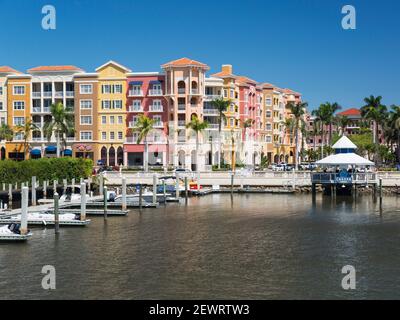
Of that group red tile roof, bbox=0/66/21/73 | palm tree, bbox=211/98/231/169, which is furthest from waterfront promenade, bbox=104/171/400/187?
red tile roof, bbox=0/66/21/73

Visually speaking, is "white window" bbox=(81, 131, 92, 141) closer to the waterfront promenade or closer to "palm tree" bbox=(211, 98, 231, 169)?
"palm tree" bbox=(211, 98, 231, 169)

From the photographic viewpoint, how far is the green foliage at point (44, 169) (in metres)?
73.2

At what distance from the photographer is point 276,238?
4669 centimetres

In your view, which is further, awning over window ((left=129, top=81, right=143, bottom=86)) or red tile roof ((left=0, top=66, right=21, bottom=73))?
red tile roof ((left=0, top=66, right=21, bottom=73))

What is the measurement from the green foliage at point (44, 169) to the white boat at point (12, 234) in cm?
3063

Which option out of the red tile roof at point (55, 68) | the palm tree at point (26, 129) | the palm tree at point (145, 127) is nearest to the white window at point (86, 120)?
the palm tree at point (26, 129)

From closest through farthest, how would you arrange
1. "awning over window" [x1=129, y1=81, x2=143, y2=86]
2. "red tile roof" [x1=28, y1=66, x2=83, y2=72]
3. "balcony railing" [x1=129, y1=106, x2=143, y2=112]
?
"awning over window" [x1=129, y1=81, x2=143, y2=86] → "balcony railing" [x1=129, y1=106, x2=143, y2=112] → "red tile roof" [x1=28, y1=66, x2=83, y2=72]

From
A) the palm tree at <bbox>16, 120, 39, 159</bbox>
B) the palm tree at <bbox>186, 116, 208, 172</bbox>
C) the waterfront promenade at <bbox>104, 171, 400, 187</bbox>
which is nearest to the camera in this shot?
the waterfront promenade at <bbox>104, 171, 400, 187</bbox>

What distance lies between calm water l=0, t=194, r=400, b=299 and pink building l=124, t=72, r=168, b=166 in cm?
5267

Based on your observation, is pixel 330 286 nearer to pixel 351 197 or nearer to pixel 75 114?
pixel 351 197

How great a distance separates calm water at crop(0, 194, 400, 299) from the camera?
1230 inches

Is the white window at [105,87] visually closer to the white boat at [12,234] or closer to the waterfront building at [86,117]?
the waterfront building at [86,117]

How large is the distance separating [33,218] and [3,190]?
21.7m
